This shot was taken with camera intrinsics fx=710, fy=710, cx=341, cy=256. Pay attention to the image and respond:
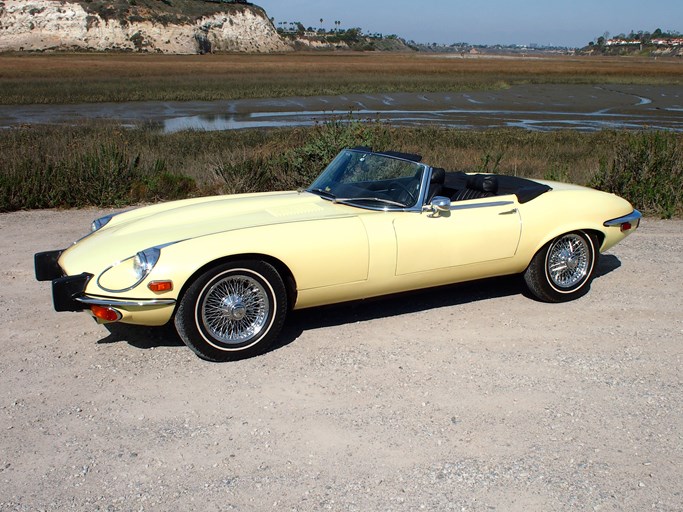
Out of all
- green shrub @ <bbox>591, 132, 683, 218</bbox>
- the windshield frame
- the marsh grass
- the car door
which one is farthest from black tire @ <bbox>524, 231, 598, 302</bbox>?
green shrub @ <bbox>591, 132, 683, 218</bbox>

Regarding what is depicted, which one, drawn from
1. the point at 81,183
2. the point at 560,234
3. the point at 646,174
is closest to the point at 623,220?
the point at 560,234

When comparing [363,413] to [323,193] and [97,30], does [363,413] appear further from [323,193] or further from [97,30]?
[97,30]

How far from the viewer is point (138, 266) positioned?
4.53 meters

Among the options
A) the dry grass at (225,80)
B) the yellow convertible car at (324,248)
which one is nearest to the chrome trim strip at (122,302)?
the yellow convertible car at (324,248)

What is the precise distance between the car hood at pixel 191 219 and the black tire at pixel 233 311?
344 mm

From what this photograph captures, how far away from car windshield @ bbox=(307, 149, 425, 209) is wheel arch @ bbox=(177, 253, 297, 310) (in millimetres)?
873

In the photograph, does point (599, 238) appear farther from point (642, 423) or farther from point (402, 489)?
point (402, 489)

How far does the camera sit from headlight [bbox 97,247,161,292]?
447 centimetres

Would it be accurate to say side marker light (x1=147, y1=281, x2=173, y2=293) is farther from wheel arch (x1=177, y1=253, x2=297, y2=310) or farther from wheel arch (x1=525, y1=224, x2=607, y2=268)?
wheel arch (x1=525, y1=224, x2=607, y2=268)

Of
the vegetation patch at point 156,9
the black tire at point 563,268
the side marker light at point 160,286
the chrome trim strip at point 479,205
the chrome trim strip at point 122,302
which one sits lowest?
the black tire at point 563,268

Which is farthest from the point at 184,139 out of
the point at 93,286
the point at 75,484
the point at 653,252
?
the point at 75,484

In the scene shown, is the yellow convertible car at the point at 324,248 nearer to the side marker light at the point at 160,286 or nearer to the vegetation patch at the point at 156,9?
the side marker light at the point at 160,286

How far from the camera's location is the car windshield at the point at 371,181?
17.7 ft

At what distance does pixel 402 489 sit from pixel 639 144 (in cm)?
884
